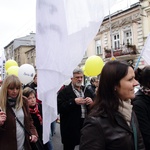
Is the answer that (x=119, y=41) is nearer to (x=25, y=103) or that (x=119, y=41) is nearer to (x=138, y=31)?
(x=138, y=31)

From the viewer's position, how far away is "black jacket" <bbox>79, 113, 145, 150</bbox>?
1.59m

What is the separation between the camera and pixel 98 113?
1678 mm

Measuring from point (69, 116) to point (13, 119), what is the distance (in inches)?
45.0

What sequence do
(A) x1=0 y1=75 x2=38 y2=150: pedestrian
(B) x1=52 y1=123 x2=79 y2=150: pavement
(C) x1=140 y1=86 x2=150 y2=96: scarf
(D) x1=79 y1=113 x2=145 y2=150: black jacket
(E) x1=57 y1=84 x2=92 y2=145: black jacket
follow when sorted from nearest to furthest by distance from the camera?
(D) x1=79 y1=113 x2=145 y2=150: black jacket, (C) x1=140 y1=86 x2=150 y2=96: scarf, (A) x1=0 y1=75 x2=38 y2=150: pedestrian, (E) x1=57 y1=84 x2=92 y2=145: black jacket, (B) x1=52 y1=123 x2=79 y2=150: pavement

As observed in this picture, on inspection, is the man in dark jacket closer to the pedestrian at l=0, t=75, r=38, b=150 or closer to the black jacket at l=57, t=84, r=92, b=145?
the black jacket at l=57, t=84, r=92, b=145

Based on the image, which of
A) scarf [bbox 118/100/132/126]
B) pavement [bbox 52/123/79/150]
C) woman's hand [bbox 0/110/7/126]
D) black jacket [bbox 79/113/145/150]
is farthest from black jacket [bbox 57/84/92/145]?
black jacket [bbox 79/113/145/150]

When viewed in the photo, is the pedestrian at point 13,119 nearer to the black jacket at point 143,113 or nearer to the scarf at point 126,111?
the black jacket at point 143,113

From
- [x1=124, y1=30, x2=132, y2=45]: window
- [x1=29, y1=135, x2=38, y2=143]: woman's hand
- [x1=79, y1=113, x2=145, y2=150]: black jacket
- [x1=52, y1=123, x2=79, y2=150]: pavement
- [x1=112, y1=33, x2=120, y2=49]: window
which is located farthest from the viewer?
[x1=112, y1=33, x2=120, y2=49]: window

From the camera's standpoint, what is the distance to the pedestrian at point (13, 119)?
297 cm

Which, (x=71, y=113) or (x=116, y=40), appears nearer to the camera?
(x=71, y=113)

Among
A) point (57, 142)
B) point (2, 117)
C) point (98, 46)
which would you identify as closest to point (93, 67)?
point (57, 142)

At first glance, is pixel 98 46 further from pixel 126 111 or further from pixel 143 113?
pixel 126 111

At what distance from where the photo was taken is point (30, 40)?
190 ft

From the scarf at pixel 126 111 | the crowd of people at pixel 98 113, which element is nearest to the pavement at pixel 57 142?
the crowd of people at pixel 98 113
